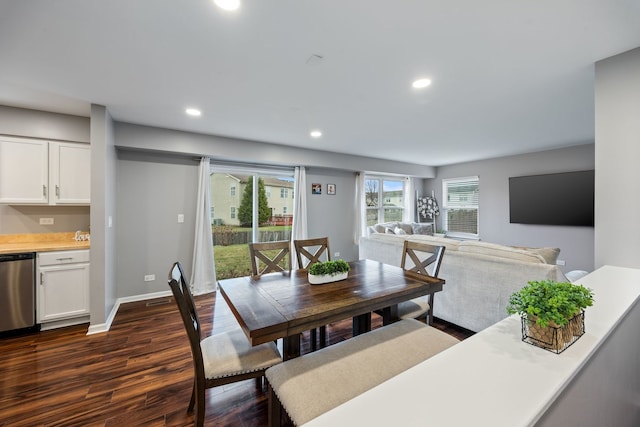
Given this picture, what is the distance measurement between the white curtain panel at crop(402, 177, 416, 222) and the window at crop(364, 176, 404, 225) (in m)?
0.09

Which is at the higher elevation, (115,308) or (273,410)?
(273,410)

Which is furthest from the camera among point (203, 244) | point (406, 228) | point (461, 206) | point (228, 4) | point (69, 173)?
point (461, 206)

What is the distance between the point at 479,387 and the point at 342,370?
736mm

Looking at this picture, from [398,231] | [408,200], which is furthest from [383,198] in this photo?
[398,231]

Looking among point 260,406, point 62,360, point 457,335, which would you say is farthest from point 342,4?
point 62,360

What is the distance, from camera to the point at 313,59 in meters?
2.02

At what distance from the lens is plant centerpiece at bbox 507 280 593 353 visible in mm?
851

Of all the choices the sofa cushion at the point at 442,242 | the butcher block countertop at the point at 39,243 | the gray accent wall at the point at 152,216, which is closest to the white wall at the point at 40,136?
the butcher block countertop at the point at 39,243

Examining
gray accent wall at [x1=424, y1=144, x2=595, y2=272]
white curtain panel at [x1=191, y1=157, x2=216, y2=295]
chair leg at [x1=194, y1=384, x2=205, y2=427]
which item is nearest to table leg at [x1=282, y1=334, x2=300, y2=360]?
chair leg at [x1=194, y1=384, x2=205, y2=427]

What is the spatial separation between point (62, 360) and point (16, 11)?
269 cm

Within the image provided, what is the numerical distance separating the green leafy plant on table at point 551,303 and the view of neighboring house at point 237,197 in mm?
4372

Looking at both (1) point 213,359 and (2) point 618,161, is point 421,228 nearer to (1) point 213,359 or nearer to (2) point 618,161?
(2) point 618,161

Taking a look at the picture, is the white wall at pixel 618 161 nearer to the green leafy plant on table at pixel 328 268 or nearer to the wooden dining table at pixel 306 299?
the wooden dining table at pixel 306 299

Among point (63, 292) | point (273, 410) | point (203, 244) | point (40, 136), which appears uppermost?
point (40, 136)
